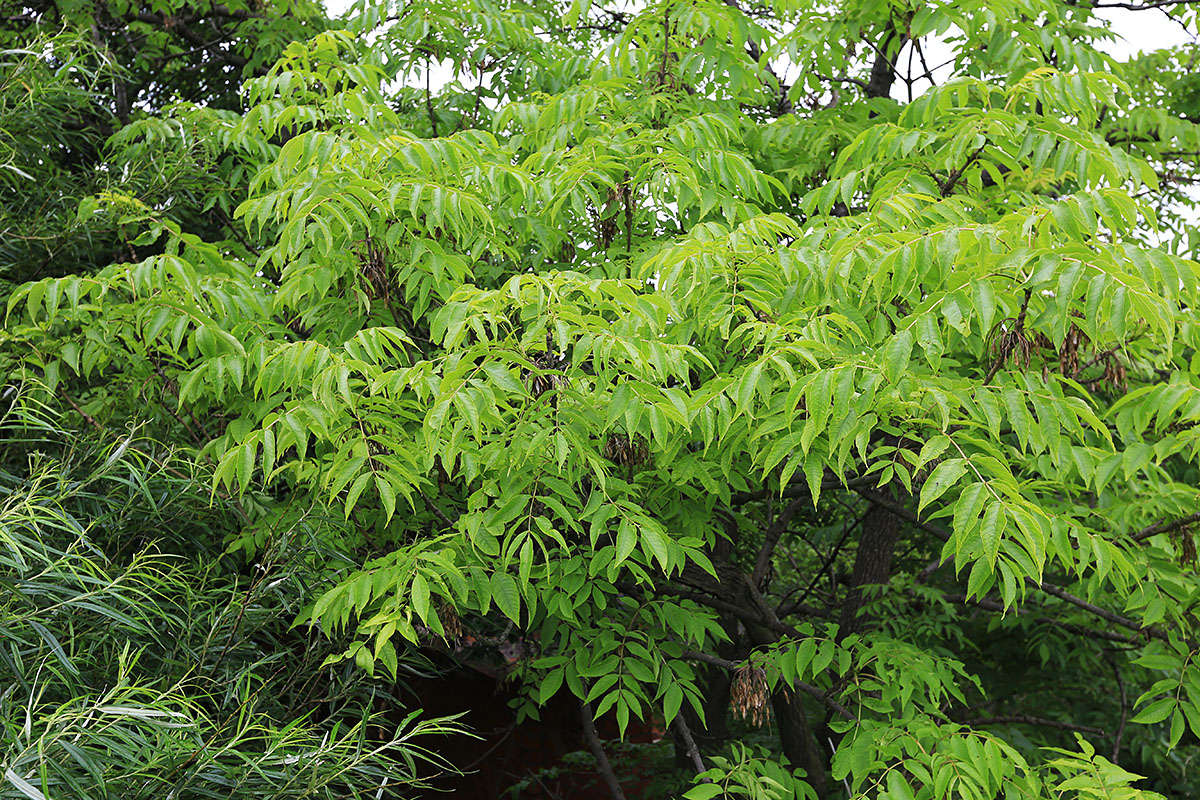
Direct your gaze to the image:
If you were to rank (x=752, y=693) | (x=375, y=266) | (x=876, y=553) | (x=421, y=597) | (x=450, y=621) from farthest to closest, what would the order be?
1. (x=876, y=553)
2. (x=375, y=266)
3. (x=752, y=693)
4. (x=450, y=621)
5. (x=421, y=597)

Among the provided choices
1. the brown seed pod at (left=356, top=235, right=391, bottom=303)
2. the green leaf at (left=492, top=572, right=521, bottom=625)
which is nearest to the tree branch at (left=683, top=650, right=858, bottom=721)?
the green leaf at (left=492, top=572, right=521, bottom=625)

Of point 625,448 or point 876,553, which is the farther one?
point 876,553

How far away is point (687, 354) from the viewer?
9.64ft

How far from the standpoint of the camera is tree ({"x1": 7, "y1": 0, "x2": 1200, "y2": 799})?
97.0 inches

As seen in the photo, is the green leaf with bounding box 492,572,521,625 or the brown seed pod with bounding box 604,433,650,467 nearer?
the green leaf with bounding box 492,572,521,625

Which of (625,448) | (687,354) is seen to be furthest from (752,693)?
(687,354)

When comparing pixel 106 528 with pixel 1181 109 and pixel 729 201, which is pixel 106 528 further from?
pixel 1181 109

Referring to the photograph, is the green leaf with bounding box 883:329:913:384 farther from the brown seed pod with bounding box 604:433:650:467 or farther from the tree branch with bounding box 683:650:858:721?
the tree branch with bounding box 683:650:858:721

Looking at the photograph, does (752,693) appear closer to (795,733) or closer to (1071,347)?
(1071,347)

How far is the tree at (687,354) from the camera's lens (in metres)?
2.46

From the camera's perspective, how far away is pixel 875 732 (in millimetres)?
2971

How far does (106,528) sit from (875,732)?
9.10ft

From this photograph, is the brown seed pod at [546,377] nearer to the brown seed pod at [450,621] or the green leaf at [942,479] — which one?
the brown seed pod at [450,621]

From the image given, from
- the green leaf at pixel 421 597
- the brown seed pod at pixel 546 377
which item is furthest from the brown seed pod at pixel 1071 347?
the green leaf at pixel 421 597
